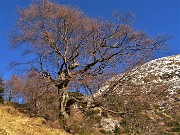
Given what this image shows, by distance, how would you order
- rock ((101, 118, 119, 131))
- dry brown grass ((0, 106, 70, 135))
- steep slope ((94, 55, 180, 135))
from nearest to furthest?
dry brown grass ((0, 106, 70, 135)) → steep slope ((94, 55, 180, 135)) → rock ((101, 118, 119, 131))

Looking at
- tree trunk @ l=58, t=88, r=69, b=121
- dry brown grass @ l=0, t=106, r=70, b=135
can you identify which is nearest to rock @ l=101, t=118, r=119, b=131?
tree trunk @ l=58, t=88, r=69, b=121

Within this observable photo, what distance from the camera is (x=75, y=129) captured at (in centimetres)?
1752

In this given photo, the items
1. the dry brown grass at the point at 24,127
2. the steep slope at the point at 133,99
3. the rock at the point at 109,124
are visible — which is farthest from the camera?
the rock at the point at 109,124

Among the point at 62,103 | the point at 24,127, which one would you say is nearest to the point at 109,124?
the point at 62,103

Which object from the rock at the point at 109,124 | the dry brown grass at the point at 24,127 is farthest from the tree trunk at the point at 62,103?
the rock at the point at 109,124

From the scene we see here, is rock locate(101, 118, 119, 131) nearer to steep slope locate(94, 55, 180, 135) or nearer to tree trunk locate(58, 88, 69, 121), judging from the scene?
steep slope locate(94, 55, 180, 135)

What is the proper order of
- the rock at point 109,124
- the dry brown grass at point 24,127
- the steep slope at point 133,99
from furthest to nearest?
the rock at point 109,124, the steep slope at point 133,99, the dry brown grass at point 24,127

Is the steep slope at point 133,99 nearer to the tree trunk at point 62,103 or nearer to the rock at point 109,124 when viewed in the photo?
the tree trunk at point 62,103

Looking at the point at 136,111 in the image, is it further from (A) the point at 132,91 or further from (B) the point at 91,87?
(B) the point at 91,87

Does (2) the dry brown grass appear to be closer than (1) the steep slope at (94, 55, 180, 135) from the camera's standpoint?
Yes

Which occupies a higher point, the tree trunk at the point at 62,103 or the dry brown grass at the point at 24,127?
the tree trunk at the point at 62,103

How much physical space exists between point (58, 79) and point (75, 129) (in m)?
2.72

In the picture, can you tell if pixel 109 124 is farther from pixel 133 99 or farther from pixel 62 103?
pixel 62 103

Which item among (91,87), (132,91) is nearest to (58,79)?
(91,87)
